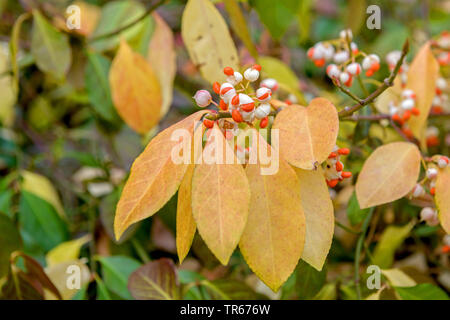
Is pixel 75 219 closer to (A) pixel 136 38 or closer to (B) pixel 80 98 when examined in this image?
(B) pixel 80 98

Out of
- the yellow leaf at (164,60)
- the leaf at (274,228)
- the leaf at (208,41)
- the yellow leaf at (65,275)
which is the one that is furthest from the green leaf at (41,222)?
the leaf at (274,228)

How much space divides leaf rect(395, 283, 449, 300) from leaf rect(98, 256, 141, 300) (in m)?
0.35

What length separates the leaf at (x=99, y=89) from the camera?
810 mm

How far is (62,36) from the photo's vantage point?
0.76 meters

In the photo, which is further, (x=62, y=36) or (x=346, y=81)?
(x=62, y=36)

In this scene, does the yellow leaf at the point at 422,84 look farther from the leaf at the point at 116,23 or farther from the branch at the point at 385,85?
the leaf at the point at 116,23

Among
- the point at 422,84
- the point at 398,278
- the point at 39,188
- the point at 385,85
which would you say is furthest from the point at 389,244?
the point at 39,188

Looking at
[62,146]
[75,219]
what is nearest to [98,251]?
[75,219]

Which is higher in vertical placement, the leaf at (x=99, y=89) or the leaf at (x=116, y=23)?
the leaf at (x=116, y=23)

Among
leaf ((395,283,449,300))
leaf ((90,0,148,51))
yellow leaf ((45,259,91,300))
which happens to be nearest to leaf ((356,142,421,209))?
leaf ((395,283,449,300))

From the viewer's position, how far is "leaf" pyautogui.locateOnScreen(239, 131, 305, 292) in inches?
16.4

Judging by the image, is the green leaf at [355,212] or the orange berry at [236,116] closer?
the orange berry at [236,116]

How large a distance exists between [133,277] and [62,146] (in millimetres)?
485

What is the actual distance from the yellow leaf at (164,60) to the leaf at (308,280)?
0.33m
